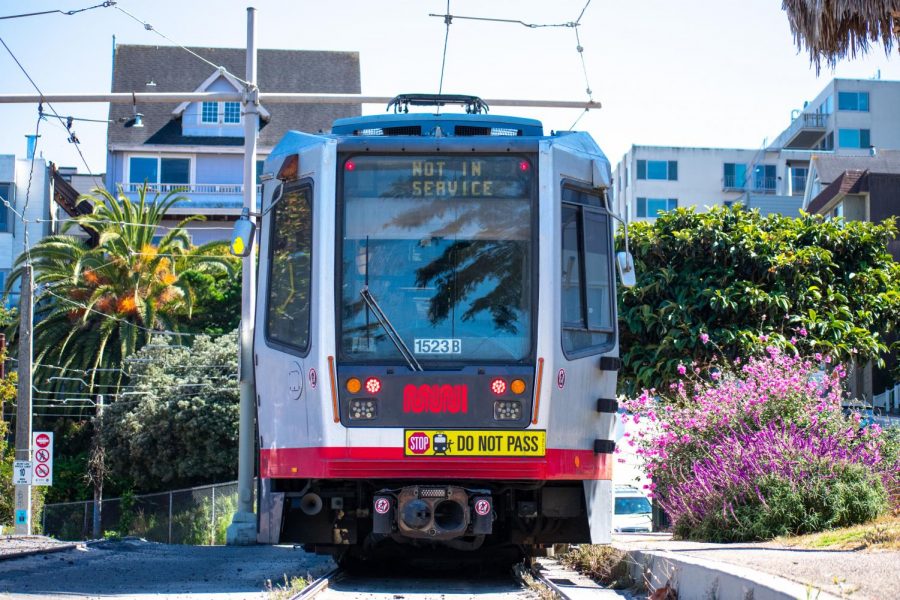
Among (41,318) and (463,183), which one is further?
(41,318)

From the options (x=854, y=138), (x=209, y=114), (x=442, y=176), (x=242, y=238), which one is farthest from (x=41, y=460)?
(x=854, y=138)

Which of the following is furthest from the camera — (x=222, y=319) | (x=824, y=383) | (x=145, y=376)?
(x=222, y=319)

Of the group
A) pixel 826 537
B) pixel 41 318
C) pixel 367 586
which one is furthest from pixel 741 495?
pixel 41 318

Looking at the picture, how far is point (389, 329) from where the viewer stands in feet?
33.7

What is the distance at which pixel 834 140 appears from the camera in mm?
68125

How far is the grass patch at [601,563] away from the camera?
11.4 meters

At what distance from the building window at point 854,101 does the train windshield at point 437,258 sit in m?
61.7

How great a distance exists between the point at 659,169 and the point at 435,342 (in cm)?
6239

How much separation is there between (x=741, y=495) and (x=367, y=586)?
158 inches

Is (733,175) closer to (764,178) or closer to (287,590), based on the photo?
(764,178)

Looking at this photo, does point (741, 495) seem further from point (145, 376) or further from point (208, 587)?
point (145, 376)

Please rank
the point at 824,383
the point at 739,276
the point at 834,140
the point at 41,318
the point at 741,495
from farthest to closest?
the point at 834,140 → the point at 41,318 → the point at 739,276 → the point at 824,383 → the point at 741,495

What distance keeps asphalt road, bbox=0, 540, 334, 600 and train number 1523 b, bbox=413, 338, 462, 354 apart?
2270mm

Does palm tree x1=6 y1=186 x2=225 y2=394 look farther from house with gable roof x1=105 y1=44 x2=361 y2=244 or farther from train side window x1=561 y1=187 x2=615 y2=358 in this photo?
train side window x1=561 y1=187 x2=615 y2=358
